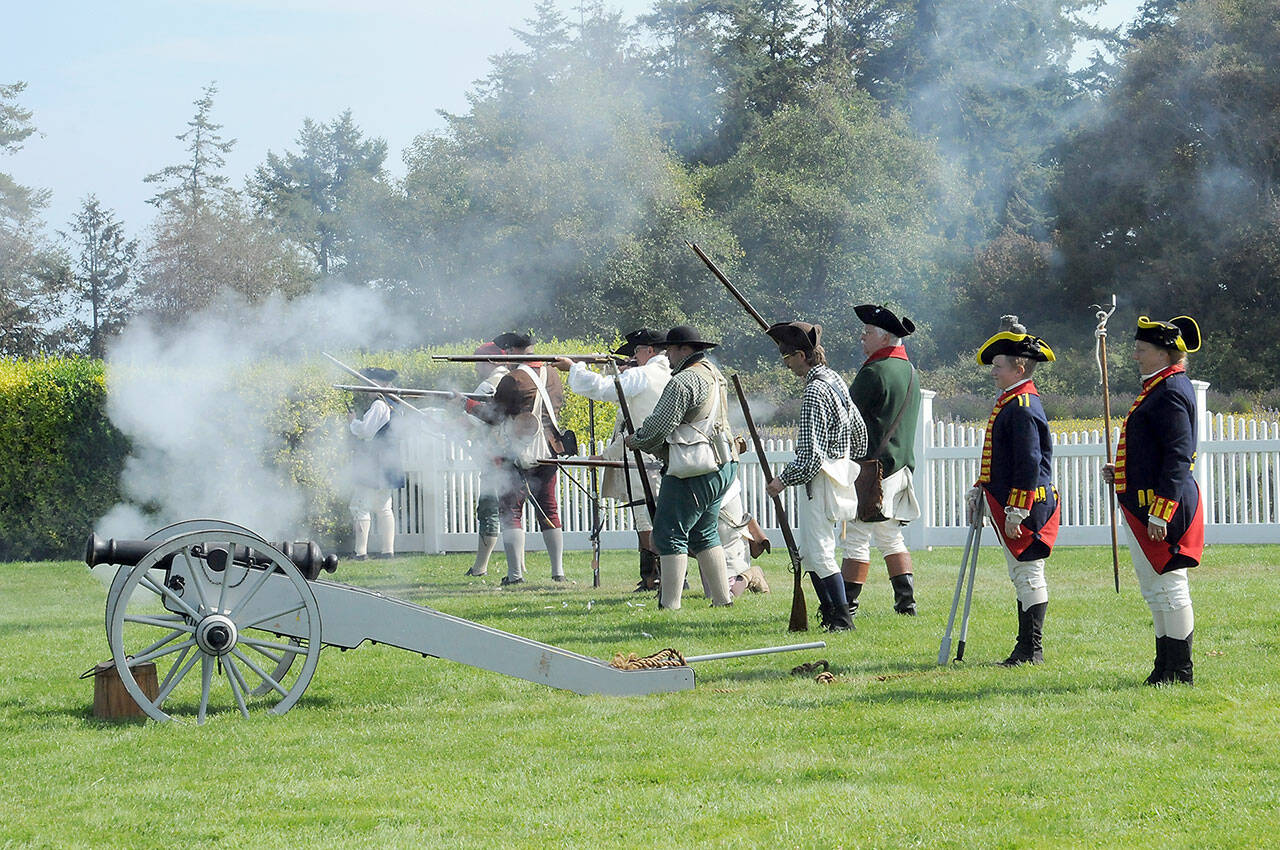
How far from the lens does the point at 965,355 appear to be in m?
33.8

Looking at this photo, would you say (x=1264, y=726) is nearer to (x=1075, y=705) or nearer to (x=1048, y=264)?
(x=1075, y=705)

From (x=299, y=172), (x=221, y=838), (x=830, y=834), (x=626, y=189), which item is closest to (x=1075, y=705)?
(x=830, y=834)

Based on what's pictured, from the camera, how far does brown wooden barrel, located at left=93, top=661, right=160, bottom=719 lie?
609 centimetres

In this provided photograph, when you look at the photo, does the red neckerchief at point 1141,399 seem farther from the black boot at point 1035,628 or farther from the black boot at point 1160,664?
the black boot at point 1035,628

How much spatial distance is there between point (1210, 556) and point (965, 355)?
21.7 m

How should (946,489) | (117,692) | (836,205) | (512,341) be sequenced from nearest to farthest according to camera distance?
(117,692)
(512,341)
(946,489)
(836,205)

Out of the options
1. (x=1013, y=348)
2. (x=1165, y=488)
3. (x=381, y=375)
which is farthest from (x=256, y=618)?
(x=381, y=375)

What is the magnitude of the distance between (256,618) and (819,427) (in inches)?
140

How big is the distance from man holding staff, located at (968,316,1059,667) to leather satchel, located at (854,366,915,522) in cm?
147

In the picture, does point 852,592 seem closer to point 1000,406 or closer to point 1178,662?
point 1000,406

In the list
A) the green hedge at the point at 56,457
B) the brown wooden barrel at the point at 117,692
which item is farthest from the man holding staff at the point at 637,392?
the green hedge at the point at 56,457

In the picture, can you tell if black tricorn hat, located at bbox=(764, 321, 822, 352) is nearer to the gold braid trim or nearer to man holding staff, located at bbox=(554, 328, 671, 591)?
man holding staff, located at bbox=(554, 328, 671, 591)

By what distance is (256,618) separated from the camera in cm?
602

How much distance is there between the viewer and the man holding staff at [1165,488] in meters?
6.17
